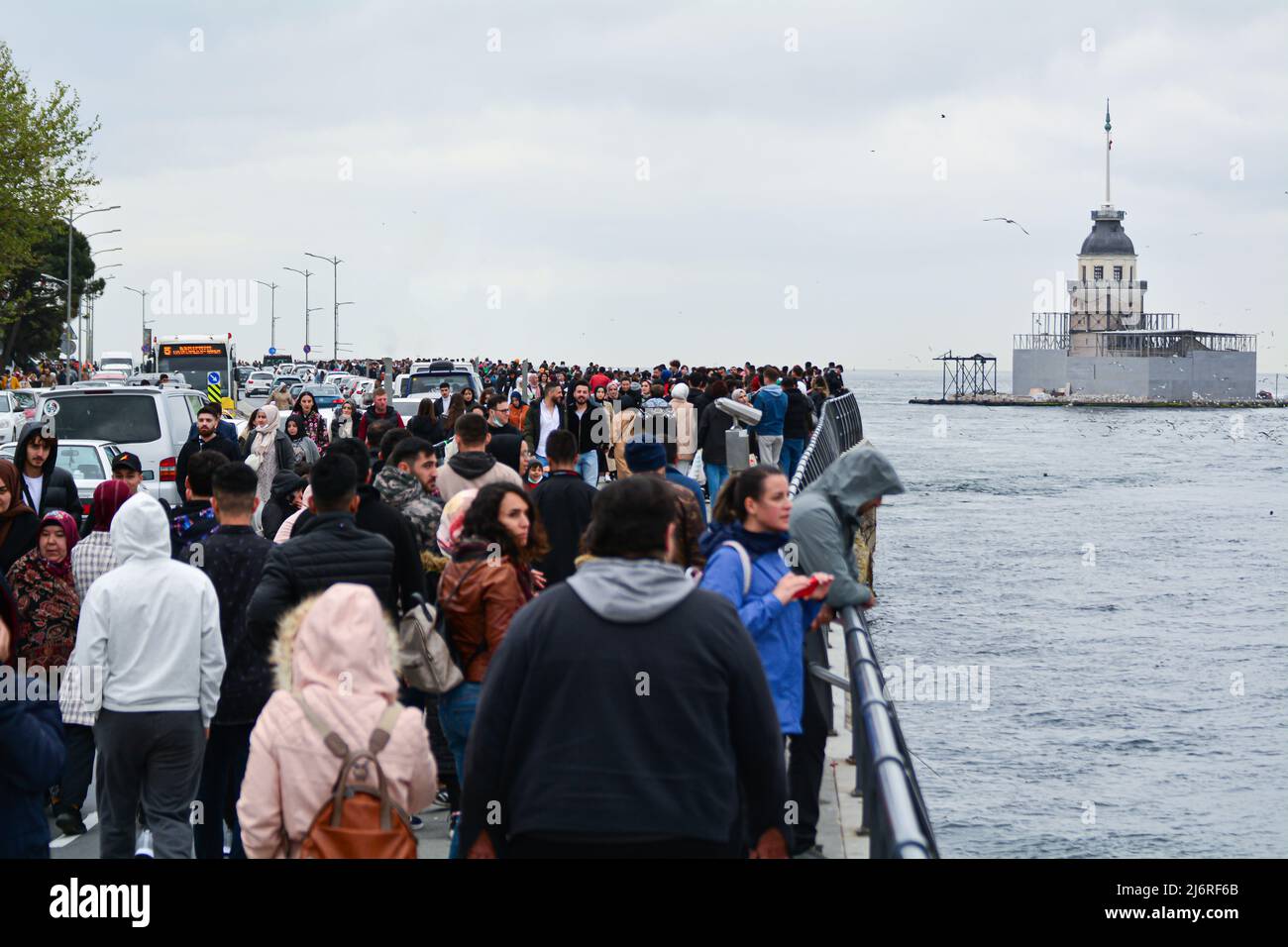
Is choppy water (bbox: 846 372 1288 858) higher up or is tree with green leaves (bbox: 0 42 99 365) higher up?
tree with green leaves (bbox: 0 42 99 365)

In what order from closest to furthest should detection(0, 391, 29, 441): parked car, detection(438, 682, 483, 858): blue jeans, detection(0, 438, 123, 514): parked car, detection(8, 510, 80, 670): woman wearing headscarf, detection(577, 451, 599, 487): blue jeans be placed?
detection(438, 682, 483, 858): blue jeans → detection(8, 510, 80, 670): woman wearing headscarf → detection(0, 438, 123, 514): parked car → detection(577, 451, 599, 487): blue jeans → detection(0, 391, 29, 441): parked car

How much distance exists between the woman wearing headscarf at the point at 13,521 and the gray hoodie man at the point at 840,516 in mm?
4503

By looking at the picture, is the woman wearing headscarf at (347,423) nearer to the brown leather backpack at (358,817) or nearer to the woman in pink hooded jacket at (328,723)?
the woman in pink hooded jacket at (328,723)

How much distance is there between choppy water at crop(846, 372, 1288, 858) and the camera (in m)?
24.9

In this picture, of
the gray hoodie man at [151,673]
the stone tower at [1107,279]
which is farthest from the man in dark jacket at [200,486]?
the stone tower at [1107,279]

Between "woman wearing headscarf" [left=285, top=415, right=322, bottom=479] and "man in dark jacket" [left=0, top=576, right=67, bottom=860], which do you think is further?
"woman wearing headscarf" [left=285, top=415, right=322, bottom=479]

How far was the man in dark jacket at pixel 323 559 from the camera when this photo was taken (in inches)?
251

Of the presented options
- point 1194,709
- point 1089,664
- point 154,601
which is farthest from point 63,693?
point 1089,664

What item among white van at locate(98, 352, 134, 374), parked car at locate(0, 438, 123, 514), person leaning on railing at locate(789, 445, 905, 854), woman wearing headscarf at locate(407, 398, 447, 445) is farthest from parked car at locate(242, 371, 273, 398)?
person leaning on railing at locate(789, 445, 905, 854)

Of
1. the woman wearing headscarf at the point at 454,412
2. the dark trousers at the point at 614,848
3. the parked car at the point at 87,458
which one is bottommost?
the dark trousers at the point at 614,848

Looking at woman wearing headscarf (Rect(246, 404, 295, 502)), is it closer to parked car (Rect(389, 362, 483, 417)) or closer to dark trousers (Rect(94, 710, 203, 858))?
dark trousers (Rect(94, 710, 203, 858))

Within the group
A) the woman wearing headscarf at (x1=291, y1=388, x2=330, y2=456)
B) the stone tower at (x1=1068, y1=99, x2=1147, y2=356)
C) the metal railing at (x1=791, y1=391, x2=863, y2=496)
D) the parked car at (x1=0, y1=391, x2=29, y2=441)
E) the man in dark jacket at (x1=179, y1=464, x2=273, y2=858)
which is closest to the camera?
the man in dark jacket at (x1=179, y1=464, x2=273, y2=858)

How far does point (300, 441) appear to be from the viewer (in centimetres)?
1535

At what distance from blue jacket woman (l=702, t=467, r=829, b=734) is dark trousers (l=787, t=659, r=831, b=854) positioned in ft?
3.16
